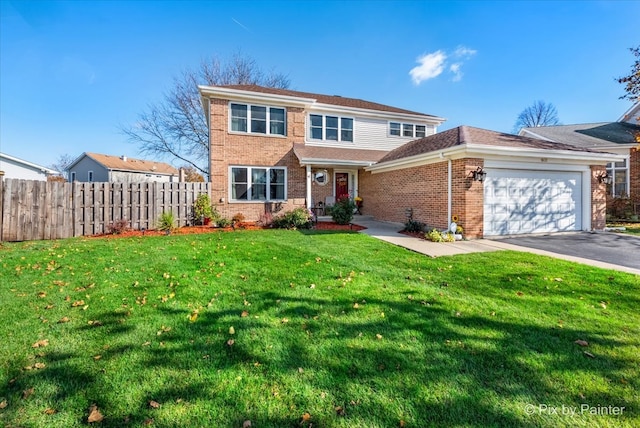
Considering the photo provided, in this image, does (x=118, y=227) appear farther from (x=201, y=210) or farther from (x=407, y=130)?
(x=407, y=130)

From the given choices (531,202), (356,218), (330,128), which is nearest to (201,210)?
(356,218)

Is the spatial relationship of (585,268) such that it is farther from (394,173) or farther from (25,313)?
(25,313)

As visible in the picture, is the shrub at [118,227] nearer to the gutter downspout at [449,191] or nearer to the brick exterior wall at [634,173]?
the gutter downspout at [449,191]

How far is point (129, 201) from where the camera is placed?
1103 centimetres

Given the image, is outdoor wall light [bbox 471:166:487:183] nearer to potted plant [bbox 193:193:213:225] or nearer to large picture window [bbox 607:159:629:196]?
potted plant [bbox 193:193:213:225]

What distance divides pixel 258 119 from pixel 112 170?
21.8 m

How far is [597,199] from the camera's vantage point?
1107 centimetres

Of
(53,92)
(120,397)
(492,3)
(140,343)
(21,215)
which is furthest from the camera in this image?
(53,92)

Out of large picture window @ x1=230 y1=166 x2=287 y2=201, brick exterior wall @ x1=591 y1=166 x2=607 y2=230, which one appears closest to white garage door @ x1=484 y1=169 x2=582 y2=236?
brick exterior wall @ x1=591 y1=166 x2=607 y2=230

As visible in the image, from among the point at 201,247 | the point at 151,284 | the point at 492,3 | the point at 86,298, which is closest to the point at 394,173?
the point at 492,3

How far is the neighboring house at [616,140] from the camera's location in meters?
15.6

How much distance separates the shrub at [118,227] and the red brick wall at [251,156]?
12.1 ft

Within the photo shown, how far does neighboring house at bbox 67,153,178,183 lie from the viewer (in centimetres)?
2789

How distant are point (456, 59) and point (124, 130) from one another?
24320 mm
